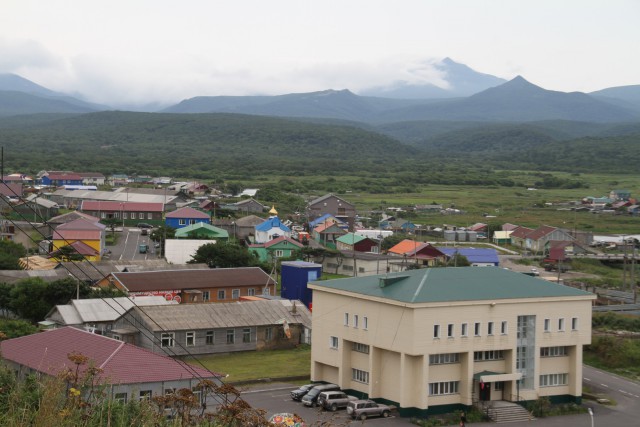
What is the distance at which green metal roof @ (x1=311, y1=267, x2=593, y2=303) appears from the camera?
16.2 metres

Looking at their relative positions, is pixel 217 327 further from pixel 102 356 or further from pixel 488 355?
pixel 488 355

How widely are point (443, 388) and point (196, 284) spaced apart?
1047cm

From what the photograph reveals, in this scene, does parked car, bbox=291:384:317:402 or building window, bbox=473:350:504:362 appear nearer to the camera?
parked car, bbox=291:384:317:402

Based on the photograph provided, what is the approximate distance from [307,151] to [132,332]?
113m

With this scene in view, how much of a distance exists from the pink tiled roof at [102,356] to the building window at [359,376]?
3.11 meters

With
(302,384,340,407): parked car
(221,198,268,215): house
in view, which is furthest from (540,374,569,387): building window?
(221,198,268,215): house

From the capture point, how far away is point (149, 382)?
556 inches

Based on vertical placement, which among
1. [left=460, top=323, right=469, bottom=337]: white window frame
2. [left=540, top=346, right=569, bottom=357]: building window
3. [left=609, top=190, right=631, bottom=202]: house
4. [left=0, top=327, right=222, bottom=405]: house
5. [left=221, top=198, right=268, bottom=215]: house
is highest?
[left=460, top=323, right=469, bottom=337]: white window frame

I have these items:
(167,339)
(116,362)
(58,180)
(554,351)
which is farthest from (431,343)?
(58,180)

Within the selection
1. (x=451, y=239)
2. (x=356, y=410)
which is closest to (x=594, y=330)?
(x=356, y=410)

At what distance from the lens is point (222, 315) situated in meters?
20.3

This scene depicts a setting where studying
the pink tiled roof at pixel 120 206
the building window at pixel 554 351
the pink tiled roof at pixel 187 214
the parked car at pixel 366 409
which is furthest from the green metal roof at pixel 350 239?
the parked car at pixel 366 409

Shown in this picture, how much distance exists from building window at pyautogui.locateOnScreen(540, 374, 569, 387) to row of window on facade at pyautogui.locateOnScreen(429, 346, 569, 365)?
38 cm

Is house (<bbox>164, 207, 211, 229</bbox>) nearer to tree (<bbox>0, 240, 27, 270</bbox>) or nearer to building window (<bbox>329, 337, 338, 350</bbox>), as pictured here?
tree (<bbox>0, 240, 27, 270</bbox>)
